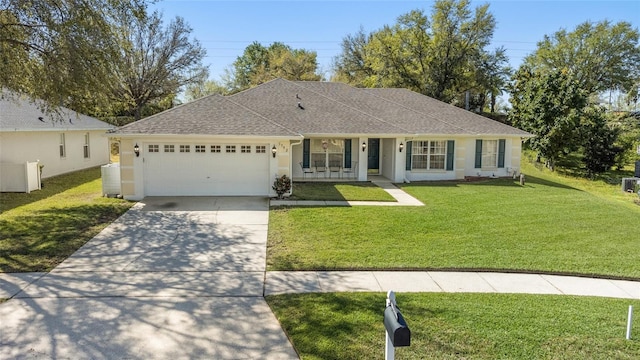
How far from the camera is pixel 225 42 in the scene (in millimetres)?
50562

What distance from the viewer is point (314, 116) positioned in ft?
68.0

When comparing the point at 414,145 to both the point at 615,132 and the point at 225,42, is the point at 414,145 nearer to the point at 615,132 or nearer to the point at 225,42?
the point at 615,132

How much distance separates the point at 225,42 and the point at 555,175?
38260 mm

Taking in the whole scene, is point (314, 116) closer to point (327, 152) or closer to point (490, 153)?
point (327, 152)

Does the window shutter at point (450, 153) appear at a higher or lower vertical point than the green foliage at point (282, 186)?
higher

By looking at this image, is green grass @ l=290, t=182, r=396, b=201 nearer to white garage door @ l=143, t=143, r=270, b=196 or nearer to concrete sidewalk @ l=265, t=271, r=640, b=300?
white garage door @ l=143, t=143, r=270, b=196

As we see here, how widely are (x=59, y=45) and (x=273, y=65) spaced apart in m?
34.9

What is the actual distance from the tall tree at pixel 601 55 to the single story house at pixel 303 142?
26.5 m

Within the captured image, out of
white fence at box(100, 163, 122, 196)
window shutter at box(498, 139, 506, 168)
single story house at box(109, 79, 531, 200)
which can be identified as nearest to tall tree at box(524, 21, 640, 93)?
window shutter at box(498, 139, 506, 168)

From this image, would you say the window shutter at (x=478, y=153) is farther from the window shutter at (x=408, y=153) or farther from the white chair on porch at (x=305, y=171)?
the white chair on porch at (x=305, y=171)

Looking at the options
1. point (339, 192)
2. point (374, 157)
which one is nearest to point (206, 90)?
point (374, 157)

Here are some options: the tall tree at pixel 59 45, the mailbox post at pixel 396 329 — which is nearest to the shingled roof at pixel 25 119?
the tall tree at pixel 59 45

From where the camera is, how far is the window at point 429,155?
2050cm

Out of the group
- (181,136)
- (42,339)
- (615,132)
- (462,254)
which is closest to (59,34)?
(181,136)
